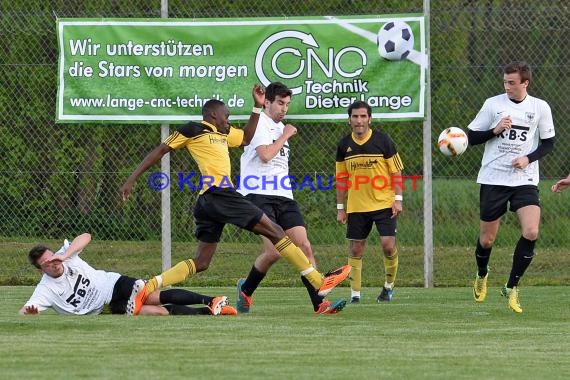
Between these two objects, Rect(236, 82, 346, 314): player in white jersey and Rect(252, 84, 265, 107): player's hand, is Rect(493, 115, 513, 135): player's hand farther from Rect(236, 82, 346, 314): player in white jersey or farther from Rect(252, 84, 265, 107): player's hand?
Rect(252, 84, 265, 107): player's hand

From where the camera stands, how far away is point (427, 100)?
1418 cm

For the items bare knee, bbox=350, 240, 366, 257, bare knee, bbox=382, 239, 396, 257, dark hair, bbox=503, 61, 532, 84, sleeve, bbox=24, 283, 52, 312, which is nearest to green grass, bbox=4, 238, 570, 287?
bare knee, bbox=350, 240, 366, 257

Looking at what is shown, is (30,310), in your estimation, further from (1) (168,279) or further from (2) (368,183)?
(2) (368,183)

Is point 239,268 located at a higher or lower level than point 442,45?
lower

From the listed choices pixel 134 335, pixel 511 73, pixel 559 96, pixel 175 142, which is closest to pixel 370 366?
pixel 134 335

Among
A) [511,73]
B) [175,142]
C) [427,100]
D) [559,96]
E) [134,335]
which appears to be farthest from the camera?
[559,96]

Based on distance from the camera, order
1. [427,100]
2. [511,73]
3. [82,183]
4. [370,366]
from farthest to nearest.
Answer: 1. [82,183]
2. [427,100]
3. [511,73]
4. [370,366]

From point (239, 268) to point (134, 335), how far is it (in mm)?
7348

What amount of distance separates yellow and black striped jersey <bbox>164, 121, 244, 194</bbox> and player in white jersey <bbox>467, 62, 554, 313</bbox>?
2.50 m

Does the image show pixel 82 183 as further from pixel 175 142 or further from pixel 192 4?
pixel 175 142

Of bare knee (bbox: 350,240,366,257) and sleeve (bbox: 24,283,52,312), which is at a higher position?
bare knee (bbox: 350,240,366,257)

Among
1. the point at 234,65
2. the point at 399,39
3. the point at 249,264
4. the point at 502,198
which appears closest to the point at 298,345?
the point at 502,198

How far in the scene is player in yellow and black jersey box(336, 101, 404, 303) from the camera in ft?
39.0

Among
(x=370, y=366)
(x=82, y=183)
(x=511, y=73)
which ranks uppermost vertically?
(x=511, y=73)
